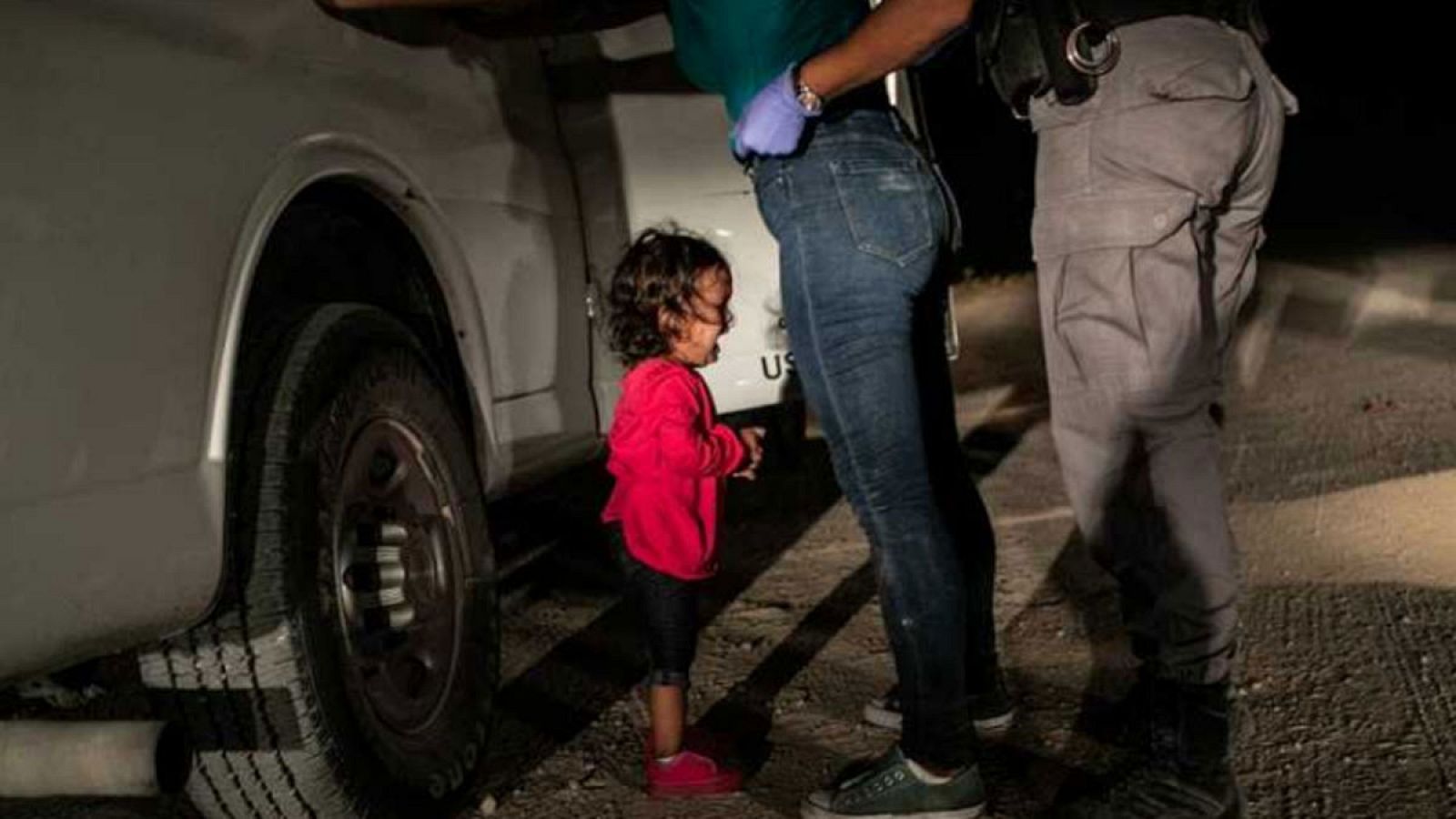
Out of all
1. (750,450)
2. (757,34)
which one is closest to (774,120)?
(757,34)

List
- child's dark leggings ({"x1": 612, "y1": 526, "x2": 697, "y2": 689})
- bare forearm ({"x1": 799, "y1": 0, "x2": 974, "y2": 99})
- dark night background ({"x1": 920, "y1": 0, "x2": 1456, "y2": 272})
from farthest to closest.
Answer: dark night background ({"x1": 920, "y1": 0, "x2": 1456, "y2": 272}), child's dark leggings ({"x1": 612, "y1": 526, "x2": 697, "y2": 689}), bare forearm ({"x1": 799, "y1": 0, "x2": 974, "y2": 99})

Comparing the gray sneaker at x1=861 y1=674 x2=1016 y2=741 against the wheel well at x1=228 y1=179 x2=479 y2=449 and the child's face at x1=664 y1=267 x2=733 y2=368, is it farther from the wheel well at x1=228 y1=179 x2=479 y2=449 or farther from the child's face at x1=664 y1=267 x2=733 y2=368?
the wheel well at x1=228 y1=179 x2=479 y2=449

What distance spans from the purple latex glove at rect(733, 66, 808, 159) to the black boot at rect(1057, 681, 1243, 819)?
1118 millimetres

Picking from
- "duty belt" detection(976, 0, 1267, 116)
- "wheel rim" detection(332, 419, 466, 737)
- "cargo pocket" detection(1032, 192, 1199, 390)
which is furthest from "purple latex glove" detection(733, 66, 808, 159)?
"wheel rim" detection(332, 419, 466, 737)

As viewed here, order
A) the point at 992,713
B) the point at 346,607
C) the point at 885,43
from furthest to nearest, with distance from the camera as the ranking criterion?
1. the point at 992,713
2. the point at 346,607
3. the point at 885,43

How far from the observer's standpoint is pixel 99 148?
6.60 feet

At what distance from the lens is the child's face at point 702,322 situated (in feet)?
9.44

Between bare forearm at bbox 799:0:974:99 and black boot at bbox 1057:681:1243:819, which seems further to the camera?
black boot at bbox 1057:681:1243:819

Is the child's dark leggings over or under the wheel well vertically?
under

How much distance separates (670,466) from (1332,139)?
49.3ft

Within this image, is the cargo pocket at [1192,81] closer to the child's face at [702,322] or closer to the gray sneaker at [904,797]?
the child's face at [702,322]

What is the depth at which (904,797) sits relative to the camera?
2.63m

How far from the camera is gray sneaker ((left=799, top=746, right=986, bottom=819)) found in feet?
8.61

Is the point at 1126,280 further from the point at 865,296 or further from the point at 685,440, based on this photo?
the point at 685,440
